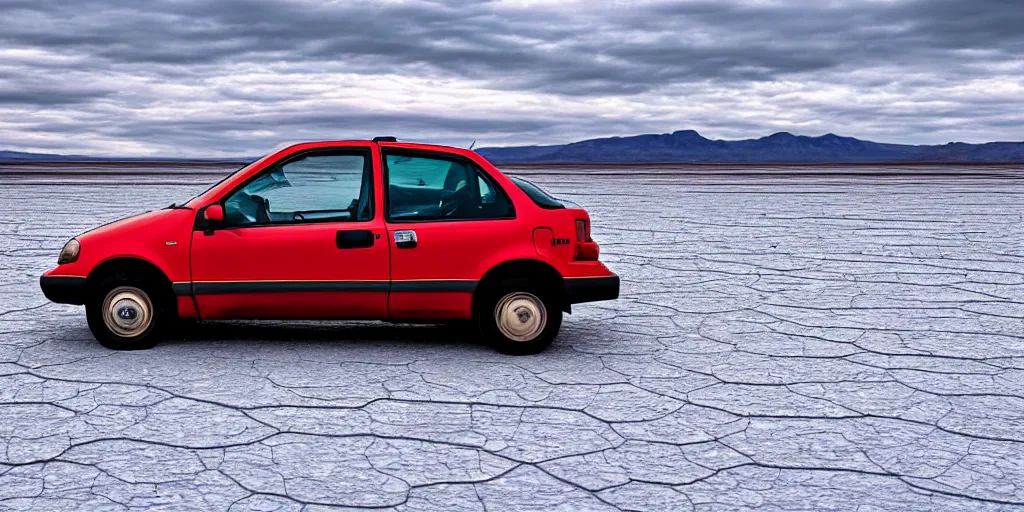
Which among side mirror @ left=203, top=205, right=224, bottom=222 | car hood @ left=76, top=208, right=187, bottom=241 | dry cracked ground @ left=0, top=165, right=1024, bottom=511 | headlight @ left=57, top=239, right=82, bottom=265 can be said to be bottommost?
dry cracked ground @ left=0, top=165, right=1024, bottom=511

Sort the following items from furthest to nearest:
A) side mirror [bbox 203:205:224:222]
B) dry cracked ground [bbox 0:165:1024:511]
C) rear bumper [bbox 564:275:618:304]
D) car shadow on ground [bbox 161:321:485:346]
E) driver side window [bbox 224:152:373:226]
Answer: car shadow on ground [bbox 161:321:485:346] < driver side window [bbox 224:152:373:226] < rear bumper [bbox 564:275:618:304] < side mirror [bbox 203:205:224:222] < dry cracked ground [bbox 0:165:1024:511]

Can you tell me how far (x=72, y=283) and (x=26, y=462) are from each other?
7.79 ft

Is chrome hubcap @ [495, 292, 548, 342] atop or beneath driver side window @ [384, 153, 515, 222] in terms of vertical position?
beneath

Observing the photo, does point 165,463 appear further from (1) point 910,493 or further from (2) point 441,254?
(1) point 910,493

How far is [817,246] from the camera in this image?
12859 mm

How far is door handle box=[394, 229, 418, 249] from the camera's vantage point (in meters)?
6.33

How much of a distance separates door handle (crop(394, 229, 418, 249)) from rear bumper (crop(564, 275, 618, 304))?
0.99 m

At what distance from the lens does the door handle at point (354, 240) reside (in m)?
6.32

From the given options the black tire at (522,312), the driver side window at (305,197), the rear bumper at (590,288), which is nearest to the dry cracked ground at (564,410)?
the black tire at (522,312)

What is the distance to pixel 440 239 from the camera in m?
6.36

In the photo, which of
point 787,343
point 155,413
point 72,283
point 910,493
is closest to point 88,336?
point 72,283

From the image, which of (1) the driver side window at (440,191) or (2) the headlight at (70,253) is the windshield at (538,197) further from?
(2) the headlight at (70,253)

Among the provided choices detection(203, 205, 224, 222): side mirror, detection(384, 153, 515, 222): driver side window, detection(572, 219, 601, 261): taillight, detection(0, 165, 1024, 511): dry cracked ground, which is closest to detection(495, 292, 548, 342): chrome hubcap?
detection(0, 165, 1024, 511): dry cracked ground

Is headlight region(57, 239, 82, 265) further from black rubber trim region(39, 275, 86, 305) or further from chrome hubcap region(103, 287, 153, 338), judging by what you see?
chrome hubcap region(103, 287, 153, 338)
